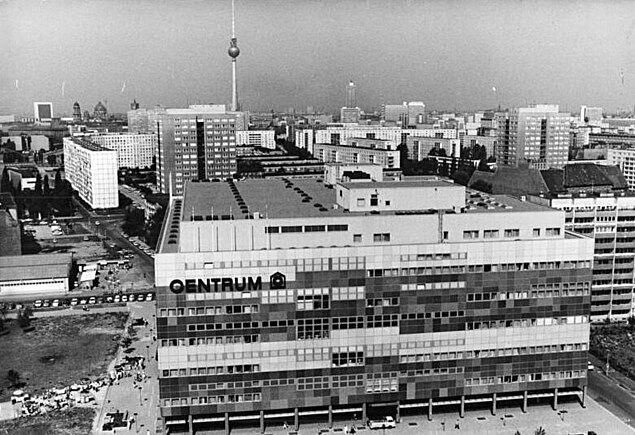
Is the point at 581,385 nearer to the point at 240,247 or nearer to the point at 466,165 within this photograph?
the point at 240,247

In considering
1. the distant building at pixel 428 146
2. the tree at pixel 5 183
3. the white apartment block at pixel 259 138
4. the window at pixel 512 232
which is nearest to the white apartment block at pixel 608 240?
the window at pixel 512 232

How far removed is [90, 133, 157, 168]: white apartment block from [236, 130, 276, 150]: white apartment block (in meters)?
11.2

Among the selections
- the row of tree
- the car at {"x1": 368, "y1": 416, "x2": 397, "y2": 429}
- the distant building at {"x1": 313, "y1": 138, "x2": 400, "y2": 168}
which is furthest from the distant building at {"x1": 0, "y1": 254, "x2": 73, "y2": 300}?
the distant building at {"x1": 313, "y1": 138, "x2": 400, "y2": 168}

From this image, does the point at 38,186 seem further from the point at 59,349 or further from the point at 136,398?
the point at 136,398

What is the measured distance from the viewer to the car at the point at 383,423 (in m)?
16.2

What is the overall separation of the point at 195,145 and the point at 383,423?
27118mm

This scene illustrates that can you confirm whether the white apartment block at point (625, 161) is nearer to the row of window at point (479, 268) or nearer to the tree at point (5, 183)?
the row of window at point (479, 268)

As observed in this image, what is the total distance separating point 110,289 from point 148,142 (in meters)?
37.0

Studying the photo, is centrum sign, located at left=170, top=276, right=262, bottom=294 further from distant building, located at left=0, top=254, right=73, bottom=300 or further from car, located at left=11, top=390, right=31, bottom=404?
distant building, located at left=0, top=254, right=73, bottom=300

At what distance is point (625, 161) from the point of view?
46.8 meters

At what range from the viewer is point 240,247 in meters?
15.9

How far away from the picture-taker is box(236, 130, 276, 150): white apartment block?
73238 mm

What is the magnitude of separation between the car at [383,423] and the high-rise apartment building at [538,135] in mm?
31238

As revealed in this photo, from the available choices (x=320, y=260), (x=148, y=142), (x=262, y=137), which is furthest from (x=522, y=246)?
(x=262, y=137)
